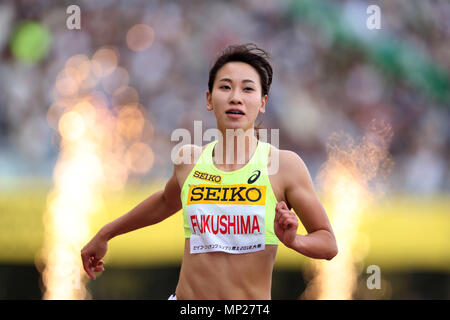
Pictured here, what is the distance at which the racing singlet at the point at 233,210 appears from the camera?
2799mm

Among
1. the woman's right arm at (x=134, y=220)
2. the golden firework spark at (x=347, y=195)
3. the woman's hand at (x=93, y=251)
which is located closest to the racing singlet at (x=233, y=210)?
the woman's right arm at (x=134, y=220)

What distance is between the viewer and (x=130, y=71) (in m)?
10.9

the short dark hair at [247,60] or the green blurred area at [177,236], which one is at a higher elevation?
the short dark hair at [247,60]

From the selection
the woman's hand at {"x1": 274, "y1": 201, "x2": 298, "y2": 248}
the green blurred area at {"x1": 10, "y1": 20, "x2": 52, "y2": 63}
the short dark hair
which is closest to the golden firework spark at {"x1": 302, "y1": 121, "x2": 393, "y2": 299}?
the short dark hair

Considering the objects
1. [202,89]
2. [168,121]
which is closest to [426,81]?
[202,89]

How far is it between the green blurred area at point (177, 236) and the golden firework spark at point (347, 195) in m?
0.18

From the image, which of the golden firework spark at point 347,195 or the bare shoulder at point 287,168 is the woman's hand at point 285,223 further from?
the golden firework spark at point 347,195

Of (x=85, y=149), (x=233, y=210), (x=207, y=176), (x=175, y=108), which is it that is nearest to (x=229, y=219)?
(x=233, y=210)

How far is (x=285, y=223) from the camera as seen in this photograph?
2508 millimetres

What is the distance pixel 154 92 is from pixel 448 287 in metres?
5.87

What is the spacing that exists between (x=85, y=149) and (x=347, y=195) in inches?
170

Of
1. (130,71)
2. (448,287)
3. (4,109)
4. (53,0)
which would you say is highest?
(53,0)

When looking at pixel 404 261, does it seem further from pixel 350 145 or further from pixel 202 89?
pixel 202 89

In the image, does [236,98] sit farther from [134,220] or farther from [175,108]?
[175,108]
